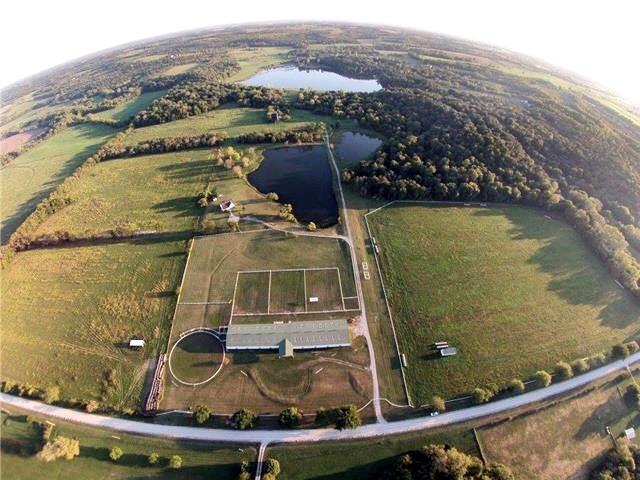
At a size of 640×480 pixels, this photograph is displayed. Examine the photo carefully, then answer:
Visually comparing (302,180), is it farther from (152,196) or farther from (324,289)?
(152,196)

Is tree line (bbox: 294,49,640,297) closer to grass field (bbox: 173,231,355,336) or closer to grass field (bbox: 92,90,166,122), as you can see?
grass field (bbox: 173,231,355,336)

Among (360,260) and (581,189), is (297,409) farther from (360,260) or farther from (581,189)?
(581,189)

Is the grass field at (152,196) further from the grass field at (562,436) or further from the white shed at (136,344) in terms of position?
the grass field at (562,436)

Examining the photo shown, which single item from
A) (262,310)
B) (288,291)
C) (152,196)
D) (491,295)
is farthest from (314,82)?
(491,295)

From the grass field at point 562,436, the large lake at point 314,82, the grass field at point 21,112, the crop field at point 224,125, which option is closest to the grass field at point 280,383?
the grass field at point 562,436

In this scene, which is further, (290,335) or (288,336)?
(290,335)

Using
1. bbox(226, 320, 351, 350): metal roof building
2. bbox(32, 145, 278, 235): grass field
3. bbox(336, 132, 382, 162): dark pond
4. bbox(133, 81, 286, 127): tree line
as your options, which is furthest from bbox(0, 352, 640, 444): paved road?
bbox(133, 81, 286, 127): tree line
